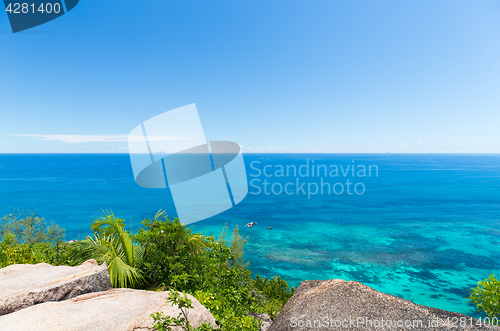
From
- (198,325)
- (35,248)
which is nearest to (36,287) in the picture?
(198,325)

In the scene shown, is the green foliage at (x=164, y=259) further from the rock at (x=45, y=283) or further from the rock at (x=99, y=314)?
the rock at (x=99, y=314)

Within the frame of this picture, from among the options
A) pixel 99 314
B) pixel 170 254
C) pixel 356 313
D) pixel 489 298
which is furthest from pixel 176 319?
pixel 489 298

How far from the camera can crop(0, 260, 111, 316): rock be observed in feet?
14.5

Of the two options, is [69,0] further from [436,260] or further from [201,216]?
[201,216]

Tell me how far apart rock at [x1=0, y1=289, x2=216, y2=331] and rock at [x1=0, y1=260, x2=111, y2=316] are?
0.42 meters

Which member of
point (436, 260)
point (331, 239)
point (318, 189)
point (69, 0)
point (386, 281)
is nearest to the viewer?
point (69, 0)

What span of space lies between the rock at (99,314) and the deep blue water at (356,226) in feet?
129

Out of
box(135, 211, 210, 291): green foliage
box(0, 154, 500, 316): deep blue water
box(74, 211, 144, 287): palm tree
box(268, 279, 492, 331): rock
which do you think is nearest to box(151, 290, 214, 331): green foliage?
box(268, 279, 492, 331): rock

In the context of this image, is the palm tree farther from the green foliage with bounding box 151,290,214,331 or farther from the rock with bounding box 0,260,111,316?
the green foliage with bounding box 151,290,214,331

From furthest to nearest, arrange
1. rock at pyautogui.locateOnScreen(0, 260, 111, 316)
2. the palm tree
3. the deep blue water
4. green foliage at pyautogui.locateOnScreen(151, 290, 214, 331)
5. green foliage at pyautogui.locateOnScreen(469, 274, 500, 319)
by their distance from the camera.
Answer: the deep blue water, green foliage at pyautogui.locateOnScreen(469, 274, 500, 319), the palm tree, rock at pyautogui.locateOnScreen(0, 260, 111, 316), green foliage at pyautogui.locateOnScreen(151, 290, 214, 331)

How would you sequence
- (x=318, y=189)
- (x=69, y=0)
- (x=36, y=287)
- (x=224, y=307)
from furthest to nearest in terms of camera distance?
(x=318, y=189) → (x=69, y=0) → (x=224, y=307) → (x=36, y=287)

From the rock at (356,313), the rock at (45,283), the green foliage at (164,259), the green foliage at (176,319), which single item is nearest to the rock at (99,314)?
the green foliage at (176,319)

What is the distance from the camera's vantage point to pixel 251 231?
211 ft

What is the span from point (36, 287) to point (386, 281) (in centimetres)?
4748
